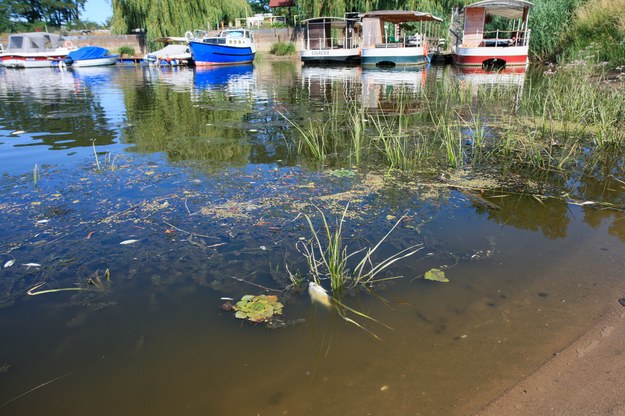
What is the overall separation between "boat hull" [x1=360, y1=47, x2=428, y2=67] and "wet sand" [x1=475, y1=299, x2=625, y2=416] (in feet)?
66.3

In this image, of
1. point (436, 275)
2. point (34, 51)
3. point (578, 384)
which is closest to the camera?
point (578, 384)

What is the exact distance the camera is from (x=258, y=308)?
2.23 metres

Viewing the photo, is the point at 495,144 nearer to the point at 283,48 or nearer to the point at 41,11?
the point at 283,48

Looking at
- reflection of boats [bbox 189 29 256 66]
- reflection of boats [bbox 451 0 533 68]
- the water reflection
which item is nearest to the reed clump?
the water reflection

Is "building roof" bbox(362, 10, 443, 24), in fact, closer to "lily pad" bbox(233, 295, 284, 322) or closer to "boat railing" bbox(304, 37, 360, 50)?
"boat railing" bbox(304, 37, 360, 50)

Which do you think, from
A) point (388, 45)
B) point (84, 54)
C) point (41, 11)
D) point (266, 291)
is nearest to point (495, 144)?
point (266, 291)

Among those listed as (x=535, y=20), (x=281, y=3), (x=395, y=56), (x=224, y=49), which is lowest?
(x=395, y=56)

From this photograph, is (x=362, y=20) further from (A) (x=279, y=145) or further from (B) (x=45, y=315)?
(B) (x=45, y=315)

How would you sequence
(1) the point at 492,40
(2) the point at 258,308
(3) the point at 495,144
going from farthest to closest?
1. (1) the point at 492,40
2. (3) the point at 495,144
3. (2) the point at 258,308

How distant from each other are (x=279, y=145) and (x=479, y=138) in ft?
7.79

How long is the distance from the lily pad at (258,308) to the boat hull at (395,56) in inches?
793

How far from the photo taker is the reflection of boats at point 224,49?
23.7m

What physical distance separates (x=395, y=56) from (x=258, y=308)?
798 inches

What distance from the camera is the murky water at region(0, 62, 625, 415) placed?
5.86 ft
